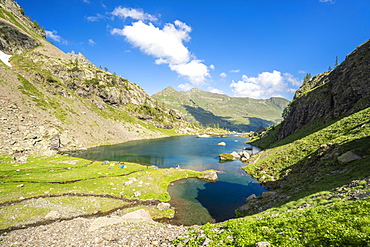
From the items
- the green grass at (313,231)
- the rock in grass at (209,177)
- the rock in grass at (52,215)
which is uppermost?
the green grass at (313,231)

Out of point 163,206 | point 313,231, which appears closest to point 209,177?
point 163,206

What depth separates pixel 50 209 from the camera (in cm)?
3416

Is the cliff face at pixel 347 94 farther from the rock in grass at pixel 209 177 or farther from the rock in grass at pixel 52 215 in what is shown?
the rock in grass at pixel 52 215

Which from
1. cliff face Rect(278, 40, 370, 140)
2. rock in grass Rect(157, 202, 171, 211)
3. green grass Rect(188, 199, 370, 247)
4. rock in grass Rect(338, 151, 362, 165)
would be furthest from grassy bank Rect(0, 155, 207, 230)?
cliff face Rect(278, 40, 370, 140)

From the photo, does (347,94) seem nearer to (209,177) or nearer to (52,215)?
(209,177)

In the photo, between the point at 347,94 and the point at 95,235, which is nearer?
the point at 95,235

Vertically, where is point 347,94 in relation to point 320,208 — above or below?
above

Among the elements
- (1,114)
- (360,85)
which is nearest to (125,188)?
(360,85)

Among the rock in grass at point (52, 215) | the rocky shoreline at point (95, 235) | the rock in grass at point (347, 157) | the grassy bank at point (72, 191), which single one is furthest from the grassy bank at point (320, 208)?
the rock in grass at point (52, 215)

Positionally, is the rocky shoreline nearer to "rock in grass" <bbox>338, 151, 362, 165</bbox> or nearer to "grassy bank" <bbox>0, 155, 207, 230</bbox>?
"grassy bank" <bbox>0, 155, 207, 230</bbox>

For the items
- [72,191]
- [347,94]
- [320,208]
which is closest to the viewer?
[320,208]

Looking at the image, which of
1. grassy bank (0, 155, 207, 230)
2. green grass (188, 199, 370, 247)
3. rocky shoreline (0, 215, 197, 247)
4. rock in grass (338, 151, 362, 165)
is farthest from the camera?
grassy bank (0, 155, 207, 230)

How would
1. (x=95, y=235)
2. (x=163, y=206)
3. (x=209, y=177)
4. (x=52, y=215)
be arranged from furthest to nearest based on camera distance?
(x=209, y=177), (x=163, y=206), (x=52, y=215), (x=95, y=235)

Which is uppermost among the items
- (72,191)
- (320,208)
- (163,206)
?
(320,208)
